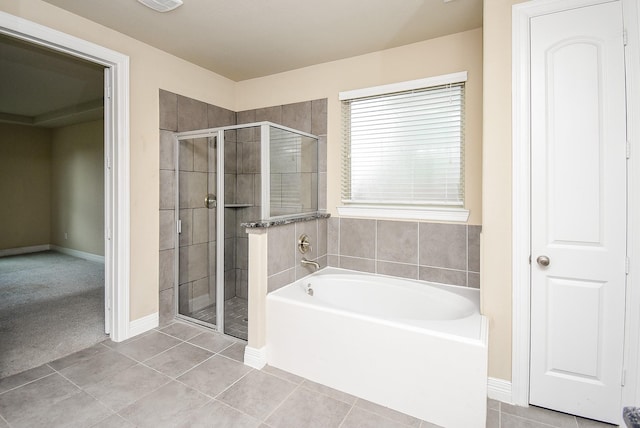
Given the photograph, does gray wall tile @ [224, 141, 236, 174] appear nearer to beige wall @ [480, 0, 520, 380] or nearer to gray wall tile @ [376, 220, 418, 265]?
gray wall tile @ [376, 220, 418, 265]

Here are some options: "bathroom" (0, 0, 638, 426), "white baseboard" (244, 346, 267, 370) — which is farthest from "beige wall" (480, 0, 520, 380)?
"white baseboard" (244, 346, 267, 370)

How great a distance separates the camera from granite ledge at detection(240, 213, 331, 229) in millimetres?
2281

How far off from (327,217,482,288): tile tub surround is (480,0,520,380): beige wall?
59 centimetres

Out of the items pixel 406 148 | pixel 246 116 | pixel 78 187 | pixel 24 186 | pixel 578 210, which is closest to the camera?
pixel 578 210

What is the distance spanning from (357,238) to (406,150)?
35.6 inches

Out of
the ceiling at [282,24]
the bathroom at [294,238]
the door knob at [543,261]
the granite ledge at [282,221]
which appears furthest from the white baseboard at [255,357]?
the ceiling at [282,24]

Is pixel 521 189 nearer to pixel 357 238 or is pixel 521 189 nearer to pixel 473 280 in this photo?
pixel 473 280

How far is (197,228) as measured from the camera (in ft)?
9.82

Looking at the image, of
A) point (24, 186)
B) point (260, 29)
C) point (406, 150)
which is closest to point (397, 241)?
point (406, 150)

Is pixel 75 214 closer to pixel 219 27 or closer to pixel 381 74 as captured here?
pixel 219 27

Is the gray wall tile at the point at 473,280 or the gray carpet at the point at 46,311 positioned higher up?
the gray wall tile at the point at 473,280

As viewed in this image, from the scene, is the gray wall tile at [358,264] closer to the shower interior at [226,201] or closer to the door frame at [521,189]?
the shower interior at [226,201]

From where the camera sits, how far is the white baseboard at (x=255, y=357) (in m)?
2.28

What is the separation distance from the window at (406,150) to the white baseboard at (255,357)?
4.66 ft
